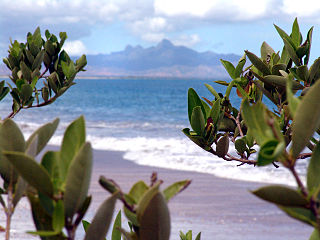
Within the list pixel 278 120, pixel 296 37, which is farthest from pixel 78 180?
pixel 296 37

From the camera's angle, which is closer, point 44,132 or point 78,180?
point 78,180

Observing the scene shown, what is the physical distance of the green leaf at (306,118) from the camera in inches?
22.3

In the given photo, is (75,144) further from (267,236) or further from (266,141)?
(267,236)

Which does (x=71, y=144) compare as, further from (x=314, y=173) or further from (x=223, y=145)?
(x=223, y=145)

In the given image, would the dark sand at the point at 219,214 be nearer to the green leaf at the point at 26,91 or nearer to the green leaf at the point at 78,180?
the green leaf at the point at 26,91

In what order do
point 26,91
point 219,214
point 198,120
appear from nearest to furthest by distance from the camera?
point 198,120 → point 26,91 → point 219,214

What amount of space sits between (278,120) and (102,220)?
2.86 feet

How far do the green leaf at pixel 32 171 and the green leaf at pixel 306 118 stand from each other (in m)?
0.33

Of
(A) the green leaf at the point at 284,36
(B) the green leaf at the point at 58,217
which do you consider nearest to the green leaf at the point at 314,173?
(B) the green leaf at the point at 58,217

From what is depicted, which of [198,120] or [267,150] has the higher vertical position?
[267,150]

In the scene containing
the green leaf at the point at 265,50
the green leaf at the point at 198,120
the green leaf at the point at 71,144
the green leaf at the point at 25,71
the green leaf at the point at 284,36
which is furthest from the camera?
the green leaf at the point at 25,71

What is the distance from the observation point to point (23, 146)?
2.28 feet

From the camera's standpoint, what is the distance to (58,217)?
61 cm

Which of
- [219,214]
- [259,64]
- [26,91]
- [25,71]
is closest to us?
[259,64]
